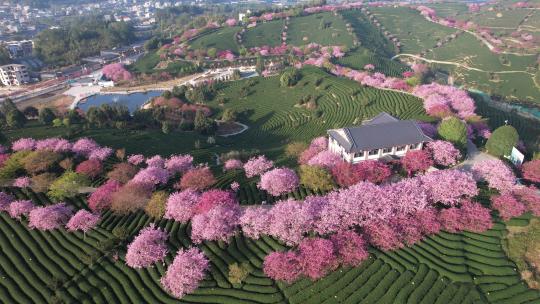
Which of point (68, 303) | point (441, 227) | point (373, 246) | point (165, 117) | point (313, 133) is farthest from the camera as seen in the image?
point (165, 117)

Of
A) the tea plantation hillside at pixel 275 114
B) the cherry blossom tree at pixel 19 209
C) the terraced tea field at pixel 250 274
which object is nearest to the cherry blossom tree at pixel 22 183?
the cherry blossom tree at pixel 19 209

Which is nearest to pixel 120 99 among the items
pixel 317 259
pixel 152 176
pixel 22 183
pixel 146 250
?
pixel 22 183


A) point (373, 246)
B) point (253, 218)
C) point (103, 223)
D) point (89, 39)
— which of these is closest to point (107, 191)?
point (103, 223)

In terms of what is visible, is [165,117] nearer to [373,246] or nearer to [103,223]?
[103,223]

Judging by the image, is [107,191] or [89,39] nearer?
[107,191]

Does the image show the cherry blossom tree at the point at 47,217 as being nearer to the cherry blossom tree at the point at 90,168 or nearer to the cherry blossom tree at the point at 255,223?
the cherry blossom tree at the point at 90,168

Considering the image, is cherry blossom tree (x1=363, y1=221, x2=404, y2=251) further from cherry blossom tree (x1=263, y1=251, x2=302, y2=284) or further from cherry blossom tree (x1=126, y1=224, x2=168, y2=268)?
cherry blossom tree (x1=126, y1=224, x2=168, y2=268)
